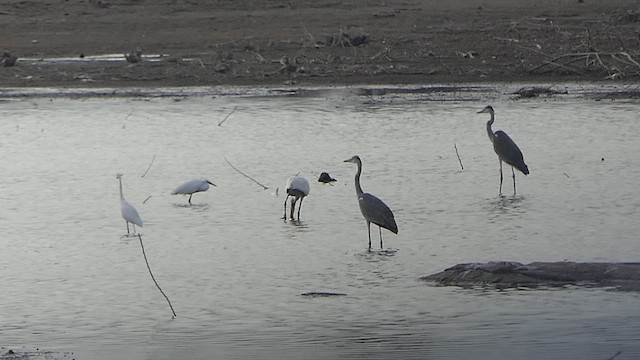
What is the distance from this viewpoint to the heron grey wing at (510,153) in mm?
12547

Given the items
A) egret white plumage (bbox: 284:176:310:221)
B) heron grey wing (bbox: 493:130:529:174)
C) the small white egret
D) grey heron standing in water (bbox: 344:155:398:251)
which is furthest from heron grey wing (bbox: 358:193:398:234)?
heron grey wing (bbox: 493:130:529:174)

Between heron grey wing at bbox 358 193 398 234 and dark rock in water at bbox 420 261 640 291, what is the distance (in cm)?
123

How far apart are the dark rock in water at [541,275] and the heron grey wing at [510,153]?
4.16 metres

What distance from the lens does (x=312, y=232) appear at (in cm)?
1042

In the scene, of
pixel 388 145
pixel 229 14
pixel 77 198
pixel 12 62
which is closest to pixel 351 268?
pixel 77 198

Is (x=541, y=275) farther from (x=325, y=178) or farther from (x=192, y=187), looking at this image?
(x=325, y=178)

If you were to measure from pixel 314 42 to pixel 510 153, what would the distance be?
1127 cm

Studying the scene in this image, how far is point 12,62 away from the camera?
2306 centimetres

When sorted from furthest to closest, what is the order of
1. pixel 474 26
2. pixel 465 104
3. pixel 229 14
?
pixel 229 14 < pixel 474 26 < pixel 465 104

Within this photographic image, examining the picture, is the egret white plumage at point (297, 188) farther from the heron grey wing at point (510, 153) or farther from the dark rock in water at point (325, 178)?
the heron grey wing at point (510, 153)

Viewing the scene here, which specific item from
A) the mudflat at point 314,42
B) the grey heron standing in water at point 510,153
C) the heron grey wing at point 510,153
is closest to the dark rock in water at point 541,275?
the grey heron standing in water at point 510,153

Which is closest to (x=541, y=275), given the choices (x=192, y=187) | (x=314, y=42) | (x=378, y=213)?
(x=378, y=213)

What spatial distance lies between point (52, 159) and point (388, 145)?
3.96 meters

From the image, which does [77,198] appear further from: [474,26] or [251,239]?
[474,26]
